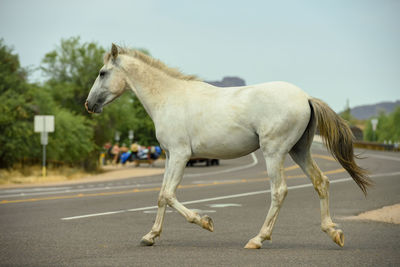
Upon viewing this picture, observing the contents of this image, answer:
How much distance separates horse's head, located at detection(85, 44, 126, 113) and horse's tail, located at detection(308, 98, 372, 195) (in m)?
2.77

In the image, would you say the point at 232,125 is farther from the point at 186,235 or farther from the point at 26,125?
the point at 26,125

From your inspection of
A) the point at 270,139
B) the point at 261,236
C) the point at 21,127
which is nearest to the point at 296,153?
the point at 270,139

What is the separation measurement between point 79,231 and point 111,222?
1408 mm

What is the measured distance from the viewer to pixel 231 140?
7.95m

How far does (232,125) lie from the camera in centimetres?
794

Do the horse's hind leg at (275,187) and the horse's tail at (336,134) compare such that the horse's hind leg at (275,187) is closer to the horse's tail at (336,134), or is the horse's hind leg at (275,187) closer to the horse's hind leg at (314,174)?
the horse's hind leg at (314,174)

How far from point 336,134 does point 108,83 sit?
329 centimetres

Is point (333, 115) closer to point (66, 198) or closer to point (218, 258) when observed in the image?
point (218, 258)

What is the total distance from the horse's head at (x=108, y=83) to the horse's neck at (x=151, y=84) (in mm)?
154

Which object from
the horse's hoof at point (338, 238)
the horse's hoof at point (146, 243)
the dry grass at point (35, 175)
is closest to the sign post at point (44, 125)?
the dry grass at point (35, 175)

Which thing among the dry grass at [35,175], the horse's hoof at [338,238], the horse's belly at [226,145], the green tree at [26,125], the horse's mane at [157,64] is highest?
the horse's mane at [157,64]

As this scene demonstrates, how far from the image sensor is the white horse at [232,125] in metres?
7.70

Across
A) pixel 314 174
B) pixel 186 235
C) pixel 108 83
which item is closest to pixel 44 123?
pixel 108 83

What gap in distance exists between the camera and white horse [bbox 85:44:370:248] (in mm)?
7703
